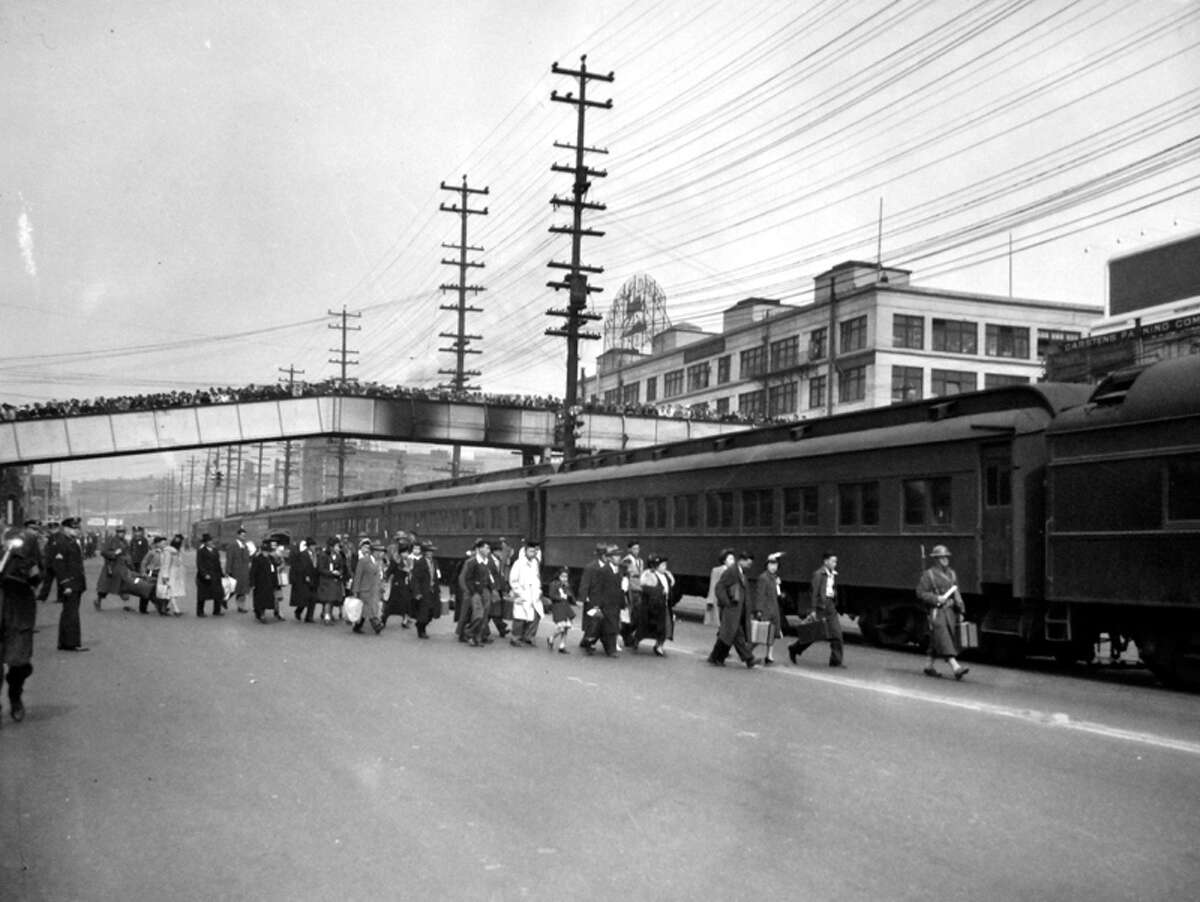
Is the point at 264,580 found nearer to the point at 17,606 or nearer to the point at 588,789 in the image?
the point at 17,606

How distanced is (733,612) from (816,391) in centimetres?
5422

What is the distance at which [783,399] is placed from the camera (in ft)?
237

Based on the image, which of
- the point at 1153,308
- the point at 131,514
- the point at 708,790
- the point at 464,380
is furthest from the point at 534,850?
the point at 131,514

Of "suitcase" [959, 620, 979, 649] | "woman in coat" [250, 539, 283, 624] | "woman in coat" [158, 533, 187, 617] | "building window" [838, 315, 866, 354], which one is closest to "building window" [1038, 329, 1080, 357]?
"building window" [838, 315, 866, 354]

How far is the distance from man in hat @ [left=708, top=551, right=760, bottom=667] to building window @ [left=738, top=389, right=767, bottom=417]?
5759 centimetres

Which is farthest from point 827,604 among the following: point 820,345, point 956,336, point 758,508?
point 956,336

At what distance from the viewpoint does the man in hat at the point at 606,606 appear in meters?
17.3

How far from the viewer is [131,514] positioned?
18688 centimetres

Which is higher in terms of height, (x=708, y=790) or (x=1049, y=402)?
(x=1049, y=402)

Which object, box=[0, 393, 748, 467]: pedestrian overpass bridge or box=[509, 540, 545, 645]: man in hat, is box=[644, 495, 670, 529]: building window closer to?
box=[509, 540, 545, 645]: man in hat

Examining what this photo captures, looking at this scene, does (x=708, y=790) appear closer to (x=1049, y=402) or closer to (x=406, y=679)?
(x=406, y=679)

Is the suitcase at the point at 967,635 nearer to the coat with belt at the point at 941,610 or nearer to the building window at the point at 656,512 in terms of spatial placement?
the coat with belt at the point at 941,610

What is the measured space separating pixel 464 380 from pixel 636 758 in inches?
1723

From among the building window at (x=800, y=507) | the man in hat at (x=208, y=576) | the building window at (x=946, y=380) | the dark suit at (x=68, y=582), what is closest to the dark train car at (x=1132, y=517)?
the building window at (x=800, y=507)
